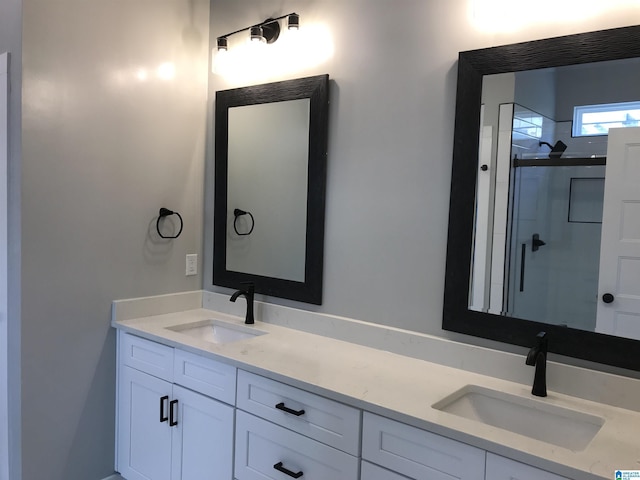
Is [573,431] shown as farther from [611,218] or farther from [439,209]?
[439,209]

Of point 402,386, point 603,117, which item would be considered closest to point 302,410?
point 402,386

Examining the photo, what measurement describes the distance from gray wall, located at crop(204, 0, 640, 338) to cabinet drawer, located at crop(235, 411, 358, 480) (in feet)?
2.03

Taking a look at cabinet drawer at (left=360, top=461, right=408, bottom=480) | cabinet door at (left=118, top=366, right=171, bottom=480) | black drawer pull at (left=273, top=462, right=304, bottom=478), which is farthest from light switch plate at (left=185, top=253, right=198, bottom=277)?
cabinet drawer at (left=360, top=461, right=408, bottom=480)

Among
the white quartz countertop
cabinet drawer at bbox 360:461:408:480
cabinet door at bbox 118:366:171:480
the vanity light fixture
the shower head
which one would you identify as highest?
the vanity light fixture

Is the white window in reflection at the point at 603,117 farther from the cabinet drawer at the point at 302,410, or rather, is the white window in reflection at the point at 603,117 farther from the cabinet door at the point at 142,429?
the cabinet door at the point at 142,429

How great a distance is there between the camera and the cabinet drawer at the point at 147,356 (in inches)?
84.8

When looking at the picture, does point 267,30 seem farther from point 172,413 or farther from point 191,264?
point 172,413

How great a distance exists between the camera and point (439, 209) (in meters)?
1.89

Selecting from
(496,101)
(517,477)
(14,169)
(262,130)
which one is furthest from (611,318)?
(14,169)

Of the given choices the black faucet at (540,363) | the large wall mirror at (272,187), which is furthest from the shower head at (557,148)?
the large wall mirror at (272,187)

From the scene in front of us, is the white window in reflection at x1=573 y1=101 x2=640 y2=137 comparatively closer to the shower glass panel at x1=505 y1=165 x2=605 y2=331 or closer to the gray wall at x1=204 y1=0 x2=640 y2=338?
the shower glass panel at x1=505 y1=165 x2=605 y2=331

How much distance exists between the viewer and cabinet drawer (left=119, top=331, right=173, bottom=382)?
215 cm

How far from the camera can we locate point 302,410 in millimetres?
1646

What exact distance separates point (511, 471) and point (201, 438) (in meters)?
1.26
